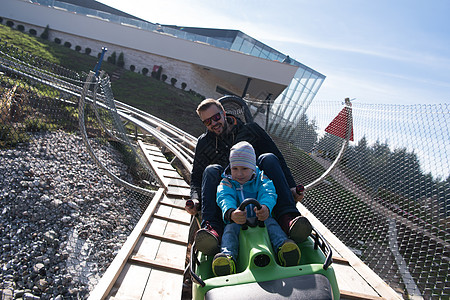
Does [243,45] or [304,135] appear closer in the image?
[304,135]

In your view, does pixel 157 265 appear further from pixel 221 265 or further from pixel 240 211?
pixel 240 211

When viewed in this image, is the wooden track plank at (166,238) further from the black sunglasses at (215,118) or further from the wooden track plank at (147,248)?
the black sunglasses at (215,118)

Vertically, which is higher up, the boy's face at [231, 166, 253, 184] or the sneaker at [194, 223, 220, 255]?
the boy's face at [231, 166, 253, 184]

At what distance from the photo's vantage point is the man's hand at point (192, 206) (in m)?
2.18

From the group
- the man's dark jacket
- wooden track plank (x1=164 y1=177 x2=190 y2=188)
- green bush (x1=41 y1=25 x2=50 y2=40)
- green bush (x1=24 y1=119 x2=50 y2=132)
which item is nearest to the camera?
the man's dark jacket

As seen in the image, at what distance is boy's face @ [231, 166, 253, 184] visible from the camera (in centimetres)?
202

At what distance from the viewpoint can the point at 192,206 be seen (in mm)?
2193

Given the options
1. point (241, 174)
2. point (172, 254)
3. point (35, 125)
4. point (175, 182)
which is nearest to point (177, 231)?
point (172, 254)

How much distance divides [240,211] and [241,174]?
1.17 feet

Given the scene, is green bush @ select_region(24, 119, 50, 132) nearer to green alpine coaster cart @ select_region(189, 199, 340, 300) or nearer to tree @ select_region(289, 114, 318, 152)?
tree @ select_region(289, 114, 318, 152)

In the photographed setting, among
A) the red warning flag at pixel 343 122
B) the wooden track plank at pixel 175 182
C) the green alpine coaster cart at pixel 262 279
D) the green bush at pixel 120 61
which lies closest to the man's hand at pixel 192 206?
the green alpine coaster cart at pixel 262 279

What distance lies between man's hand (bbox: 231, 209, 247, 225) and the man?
0.16 metres

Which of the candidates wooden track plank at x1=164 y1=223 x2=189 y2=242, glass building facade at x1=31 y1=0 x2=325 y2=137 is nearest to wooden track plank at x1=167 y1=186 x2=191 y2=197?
wooden track plank at x1=164 y1=223 x2=189 y2=242

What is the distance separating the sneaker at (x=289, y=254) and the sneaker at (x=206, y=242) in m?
0.36
